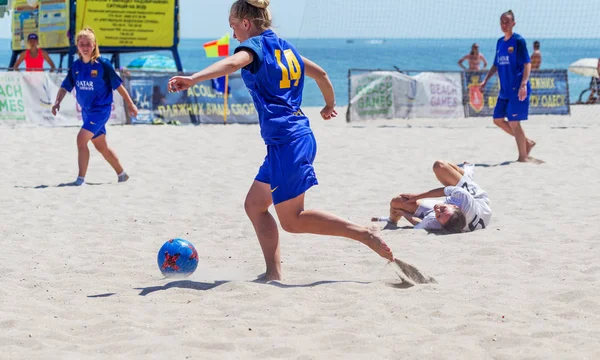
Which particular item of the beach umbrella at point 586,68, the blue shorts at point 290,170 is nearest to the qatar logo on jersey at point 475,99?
the beach umbrella at point 586,68

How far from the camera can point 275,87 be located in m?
4.36

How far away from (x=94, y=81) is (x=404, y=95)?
10656mm

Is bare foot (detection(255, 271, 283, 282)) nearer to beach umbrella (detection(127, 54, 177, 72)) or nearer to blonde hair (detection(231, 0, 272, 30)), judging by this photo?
blonde hair (detection(231, 0, 272, 30))

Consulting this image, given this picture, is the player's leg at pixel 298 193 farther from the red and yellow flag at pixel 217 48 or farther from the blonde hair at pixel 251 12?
the red and yellow flag at pixel 217 48

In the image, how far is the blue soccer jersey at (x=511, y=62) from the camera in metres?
10.5

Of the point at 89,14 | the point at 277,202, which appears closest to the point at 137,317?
the point at 277,202

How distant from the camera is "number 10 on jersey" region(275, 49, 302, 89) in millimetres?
4366

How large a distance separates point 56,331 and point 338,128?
1259 cm

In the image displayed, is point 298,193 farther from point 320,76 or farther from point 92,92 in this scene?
point 92,92

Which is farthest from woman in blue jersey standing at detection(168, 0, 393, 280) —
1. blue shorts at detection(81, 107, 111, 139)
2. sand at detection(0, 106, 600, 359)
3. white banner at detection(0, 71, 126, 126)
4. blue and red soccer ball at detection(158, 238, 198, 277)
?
white banner at detection(0, 71, 126, 126)

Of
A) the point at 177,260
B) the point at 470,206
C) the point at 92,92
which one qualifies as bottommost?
the point at 177,260

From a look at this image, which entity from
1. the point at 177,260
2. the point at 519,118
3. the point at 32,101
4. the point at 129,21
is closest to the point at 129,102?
the point at 177,260

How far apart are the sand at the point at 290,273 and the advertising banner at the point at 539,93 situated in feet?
27.4

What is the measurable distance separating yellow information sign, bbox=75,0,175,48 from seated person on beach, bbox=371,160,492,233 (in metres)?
13.5
